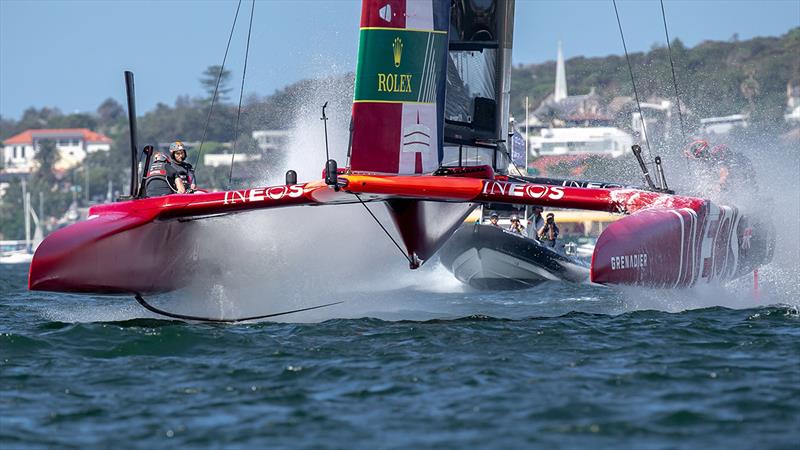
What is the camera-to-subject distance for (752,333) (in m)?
7.43

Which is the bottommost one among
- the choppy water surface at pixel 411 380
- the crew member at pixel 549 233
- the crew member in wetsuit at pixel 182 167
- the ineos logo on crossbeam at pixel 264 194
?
the choppy water surface at pixel 411 380

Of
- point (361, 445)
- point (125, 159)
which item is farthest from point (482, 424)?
point (125, 159)

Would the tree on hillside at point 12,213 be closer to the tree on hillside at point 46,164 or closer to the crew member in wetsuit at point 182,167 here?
the tree on hillside at point 46,164

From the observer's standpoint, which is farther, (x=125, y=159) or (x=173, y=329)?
(x=125, y=159)

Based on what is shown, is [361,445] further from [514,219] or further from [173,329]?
[514,219]

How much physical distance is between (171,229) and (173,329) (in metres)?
1.12

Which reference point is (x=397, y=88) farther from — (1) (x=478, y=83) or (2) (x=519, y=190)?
(1) (x=478, y=83)

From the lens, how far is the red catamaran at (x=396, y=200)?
8.09m

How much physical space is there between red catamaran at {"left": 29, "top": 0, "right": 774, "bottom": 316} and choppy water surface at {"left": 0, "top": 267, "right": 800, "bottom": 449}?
35 cm

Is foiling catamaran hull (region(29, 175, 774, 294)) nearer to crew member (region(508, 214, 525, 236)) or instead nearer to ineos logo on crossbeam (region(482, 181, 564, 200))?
ineos logo on crossbeam (region(482, 181, 564, 200))

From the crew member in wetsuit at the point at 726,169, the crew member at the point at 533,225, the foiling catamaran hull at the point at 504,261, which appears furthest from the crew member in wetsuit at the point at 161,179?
the crew member in wetsuit at the point at 726,169

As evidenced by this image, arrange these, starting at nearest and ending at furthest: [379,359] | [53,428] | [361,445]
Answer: [361,445] < [53,428] < [379,359]

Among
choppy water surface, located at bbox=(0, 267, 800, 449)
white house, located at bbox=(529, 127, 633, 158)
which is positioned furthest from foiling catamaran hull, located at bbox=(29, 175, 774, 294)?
white house, located at bbox=(529, 127, 633, 158)

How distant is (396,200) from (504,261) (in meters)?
3.87
